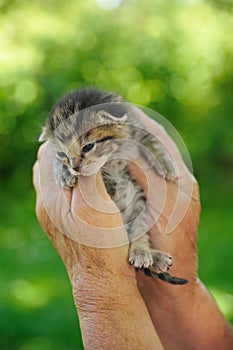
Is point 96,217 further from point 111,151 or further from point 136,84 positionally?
point 136,84

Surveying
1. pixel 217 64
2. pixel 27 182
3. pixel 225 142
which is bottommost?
pixel 27 182

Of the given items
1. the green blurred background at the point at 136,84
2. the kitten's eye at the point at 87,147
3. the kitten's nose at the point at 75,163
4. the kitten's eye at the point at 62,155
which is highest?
the kitten's eye at the point at 87,147

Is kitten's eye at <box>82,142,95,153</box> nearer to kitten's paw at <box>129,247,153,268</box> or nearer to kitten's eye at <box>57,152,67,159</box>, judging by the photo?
kitten's eye at <box>57,152,67,159</box>

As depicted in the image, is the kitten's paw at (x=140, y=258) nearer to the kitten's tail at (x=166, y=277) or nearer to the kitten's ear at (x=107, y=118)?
the kitten's tail at (x=166, y=277)

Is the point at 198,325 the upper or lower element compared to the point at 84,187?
lower

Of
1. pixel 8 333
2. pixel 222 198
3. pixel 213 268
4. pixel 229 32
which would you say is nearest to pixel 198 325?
pixel 8 333

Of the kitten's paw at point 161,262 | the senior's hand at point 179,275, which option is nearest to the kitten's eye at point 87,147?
the senior's hand at point 179,275

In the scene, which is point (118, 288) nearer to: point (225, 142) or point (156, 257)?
point (156, 257)
